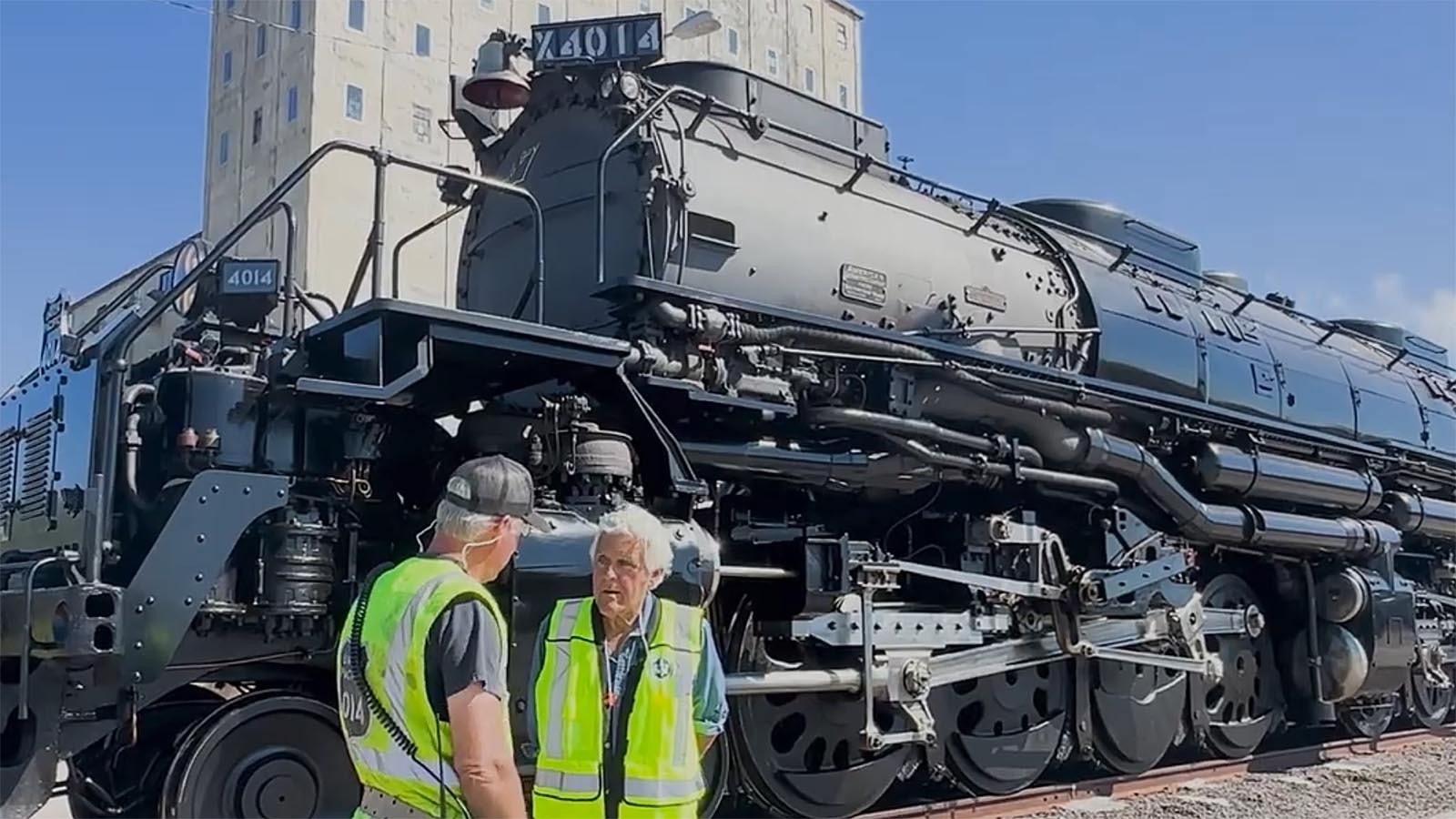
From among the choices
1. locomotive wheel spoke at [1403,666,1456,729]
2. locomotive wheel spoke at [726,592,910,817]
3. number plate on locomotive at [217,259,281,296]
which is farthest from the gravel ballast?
number plate on locomotive at [217,259,281,296]

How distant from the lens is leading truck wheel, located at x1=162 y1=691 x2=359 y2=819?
470cm

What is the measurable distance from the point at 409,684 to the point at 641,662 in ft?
1.89

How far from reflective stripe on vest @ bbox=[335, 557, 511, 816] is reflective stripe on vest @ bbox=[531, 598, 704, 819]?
274 millimetres

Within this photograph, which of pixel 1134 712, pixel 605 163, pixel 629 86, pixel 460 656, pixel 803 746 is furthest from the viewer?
pixel 1134 712

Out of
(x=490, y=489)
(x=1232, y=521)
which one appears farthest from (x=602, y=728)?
(x=1232, y=521)

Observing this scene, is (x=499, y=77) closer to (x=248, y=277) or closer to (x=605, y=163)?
(x=605, y=163)

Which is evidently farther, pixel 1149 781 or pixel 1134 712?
pixel 1134 712

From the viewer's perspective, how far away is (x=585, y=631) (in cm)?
309

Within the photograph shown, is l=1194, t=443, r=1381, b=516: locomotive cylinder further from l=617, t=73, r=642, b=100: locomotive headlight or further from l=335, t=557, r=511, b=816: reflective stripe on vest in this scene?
l=335, t=557, r=511, b=816: reflective stripe on vest

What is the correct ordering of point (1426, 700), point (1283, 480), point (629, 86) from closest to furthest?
point (629, 86), point (1283, 480), point (1426, 700)

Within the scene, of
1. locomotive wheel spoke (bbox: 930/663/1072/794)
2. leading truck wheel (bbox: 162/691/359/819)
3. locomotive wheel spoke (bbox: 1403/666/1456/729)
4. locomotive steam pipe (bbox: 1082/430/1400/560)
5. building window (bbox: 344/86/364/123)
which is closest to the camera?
leading truck wheel (bbox: 162/691/359/819)

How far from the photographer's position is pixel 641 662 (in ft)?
10.0

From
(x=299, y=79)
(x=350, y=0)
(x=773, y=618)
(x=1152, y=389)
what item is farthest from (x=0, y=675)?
(x=350, y=0)

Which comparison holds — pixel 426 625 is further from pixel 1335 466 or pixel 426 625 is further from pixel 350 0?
pixel 350 0
